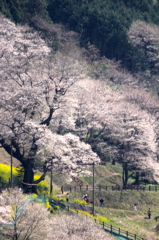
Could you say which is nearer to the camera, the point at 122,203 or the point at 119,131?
the point at 122,203

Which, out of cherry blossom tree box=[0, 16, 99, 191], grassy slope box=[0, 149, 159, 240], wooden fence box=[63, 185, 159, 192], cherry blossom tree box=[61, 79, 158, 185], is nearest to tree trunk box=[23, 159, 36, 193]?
cherry blossom tree box=[0, 16, 99, 191]

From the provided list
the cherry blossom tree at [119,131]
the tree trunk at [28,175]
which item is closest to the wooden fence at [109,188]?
the cherry blossom tree at [119,131]

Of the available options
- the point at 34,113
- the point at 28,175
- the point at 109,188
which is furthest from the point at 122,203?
the point at 34,113

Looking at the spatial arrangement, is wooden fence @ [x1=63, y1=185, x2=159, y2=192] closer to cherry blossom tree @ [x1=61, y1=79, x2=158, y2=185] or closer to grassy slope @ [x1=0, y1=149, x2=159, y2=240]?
grassy slope @ [x1=0, y1=149, x2=159, y2=240]

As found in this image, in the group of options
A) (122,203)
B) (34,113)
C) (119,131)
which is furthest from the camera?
(119,131)

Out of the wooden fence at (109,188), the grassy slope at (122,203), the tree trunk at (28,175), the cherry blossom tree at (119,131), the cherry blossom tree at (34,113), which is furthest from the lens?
the cherry blossom tree at (119,131)

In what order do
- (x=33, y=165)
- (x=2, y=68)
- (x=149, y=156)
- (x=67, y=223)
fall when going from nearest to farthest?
(x=67, y=223) → (x=33, y=165) → (x=2, y=68) → (x=149, y=156)

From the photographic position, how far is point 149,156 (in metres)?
68.9

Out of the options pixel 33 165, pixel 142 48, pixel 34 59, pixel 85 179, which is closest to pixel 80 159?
pixel 33 165

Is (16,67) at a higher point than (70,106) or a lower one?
higher

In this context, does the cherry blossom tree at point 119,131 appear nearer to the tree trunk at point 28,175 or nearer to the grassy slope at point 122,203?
the grassy slope at point 122,203

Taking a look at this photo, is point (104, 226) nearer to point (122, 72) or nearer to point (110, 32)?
point (122, 72)

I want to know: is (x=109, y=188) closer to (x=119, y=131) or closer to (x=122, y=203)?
(x=122, y=203)

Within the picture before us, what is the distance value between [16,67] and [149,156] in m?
21.0
